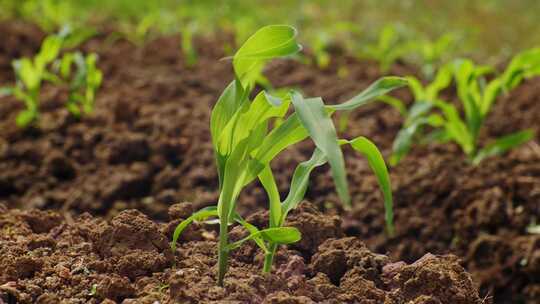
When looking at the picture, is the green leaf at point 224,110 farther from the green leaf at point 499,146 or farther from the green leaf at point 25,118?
the green leaf at point 25,118

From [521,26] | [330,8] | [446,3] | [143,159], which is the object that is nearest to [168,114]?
[143,159]

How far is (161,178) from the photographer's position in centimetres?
298

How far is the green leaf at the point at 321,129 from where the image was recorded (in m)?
1.17

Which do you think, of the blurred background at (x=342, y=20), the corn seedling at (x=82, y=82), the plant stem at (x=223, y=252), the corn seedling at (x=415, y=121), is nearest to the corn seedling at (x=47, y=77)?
the corn seedling at (x=82, y=82)

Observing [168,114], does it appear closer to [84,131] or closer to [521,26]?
[84,131]

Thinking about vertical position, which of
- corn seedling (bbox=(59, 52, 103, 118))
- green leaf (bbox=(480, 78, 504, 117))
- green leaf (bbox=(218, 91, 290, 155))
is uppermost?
corn seedling (bbox=(59, 52, 103, 118))

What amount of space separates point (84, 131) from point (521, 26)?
5865 mm

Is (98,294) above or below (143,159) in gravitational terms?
below

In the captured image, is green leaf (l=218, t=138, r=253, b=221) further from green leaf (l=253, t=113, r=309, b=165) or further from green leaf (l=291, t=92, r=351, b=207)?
green leaf (l=291, t=92, r=351, b=207)

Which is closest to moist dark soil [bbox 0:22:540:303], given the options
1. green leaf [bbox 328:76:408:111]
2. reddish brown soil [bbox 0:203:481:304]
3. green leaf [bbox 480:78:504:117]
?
reddish brown soil [bbox 0:203:481:304]

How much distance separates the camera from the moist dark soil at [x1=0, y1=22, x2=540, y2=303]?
60.2 inches

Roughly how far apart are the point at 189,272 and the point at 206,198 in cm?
127

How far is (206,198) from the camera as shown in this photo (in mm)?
2795

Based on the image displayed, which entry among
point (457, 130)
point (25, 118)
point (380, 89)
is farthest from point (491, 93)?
point (25, 118)
